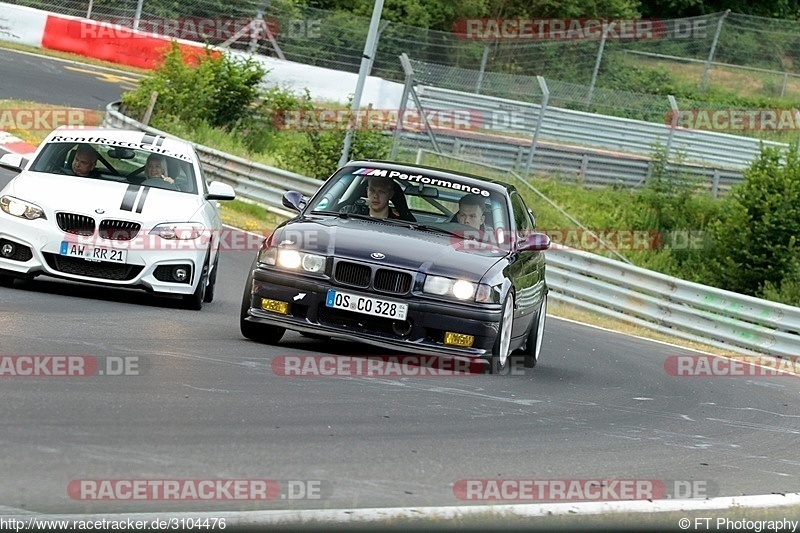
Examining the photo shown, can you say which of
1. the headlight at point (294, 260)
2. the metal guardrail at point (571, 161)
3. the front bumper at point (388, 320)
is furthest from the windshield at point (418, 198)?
the metal guardrail at point (571, 161)

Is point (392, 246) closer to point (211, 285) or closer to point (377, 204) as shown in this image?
point (377, 204)

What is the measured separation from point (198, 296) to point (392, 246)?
2800 millimetres

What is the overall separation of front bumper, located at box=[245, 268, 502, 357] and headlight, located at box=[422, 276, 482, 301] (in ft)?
0.20

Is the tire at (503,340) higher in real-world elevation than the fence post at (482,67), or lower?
lower

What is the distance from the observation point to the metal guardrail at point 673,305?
1720cm

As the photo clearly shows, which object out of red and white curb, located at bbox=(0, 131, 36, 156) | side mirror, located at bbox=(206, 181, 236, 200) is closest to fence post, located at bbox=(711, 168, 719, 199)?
red and white curb, located at bbox=(0, 131, 36, 156)

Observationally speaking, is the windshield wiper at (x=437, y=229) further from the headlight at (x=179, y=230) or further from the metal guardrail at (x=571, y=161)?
the metal guardrail at (x=571, y=161)

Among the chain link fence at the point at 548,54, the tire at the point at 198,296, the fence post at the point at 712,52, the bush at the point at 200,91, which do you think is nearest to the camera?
the tire at the point at 198,296

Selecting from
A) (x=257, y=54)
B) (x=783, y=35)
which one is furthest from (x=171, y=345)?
(x=783, y=35)

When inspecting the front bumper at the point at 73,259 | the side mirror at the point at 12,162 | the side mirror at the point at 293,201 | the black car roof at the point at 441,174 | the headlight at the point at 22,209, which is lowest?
the front bumper at the point at 73,259

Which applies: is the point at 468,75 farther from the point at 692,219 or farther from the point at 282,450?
the point at 282,450

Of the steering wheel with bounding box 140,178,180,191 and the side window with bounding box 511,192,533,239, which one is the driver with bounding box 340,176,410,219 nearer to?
the side window with bounding box 511,192,533,239

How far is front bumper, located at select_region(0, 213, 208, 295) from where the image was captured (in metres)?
10.8

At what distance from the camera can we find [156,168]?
480 inches
